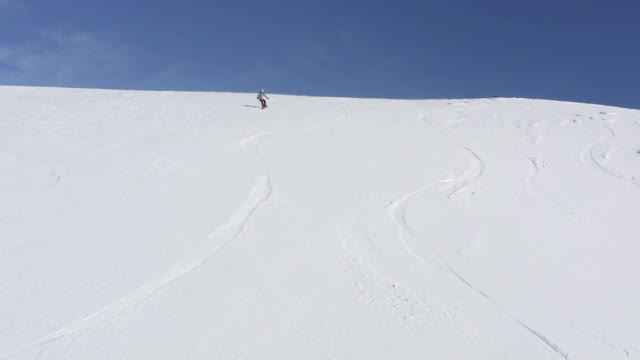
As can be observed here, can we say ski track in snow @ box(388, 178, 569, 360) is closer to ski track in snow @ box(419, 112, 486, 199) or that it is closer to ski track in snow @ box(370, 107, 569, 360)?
ski track in snow @ box(370, 107, 569, 360)

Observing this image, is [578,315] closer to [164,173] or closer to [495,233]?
[495,233]

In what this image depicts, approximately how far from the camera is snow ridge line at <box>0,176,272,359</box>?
3.62 m

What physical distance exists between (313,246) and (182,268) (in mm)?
1358

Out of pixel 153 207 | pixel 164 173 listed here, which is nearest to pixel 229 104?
pixel 164 173

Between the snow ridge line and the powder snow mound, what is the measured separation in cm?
2

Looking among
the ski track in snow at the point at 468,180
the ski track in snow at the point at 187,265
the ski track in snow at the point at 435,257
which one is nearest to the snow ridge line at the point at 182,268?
the ski track in snow at the point at 187,265

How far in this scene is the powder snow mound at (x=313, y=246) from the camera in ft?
11.7

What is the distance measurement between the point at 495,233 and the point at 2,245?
218 inches

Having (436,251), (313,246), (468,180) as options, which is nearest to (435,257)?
(436,251)

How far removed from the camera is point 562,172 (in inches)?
330

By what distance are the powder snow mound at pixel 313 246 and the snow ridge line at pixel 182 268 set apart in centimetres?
2

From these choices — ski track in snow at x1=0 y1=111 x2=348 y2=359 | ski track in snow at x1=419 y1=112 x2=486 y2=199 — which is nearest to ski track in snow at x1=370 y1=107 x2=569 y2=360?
ski track in snow at x1=419 y1=112 x2=486 y2=199

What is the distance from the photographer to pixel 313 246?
504 centimetres

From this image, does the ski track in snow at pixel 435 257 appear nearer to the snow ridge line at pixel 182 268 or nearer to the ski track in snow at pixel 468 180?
the ski track in snow at pixel 468 180
